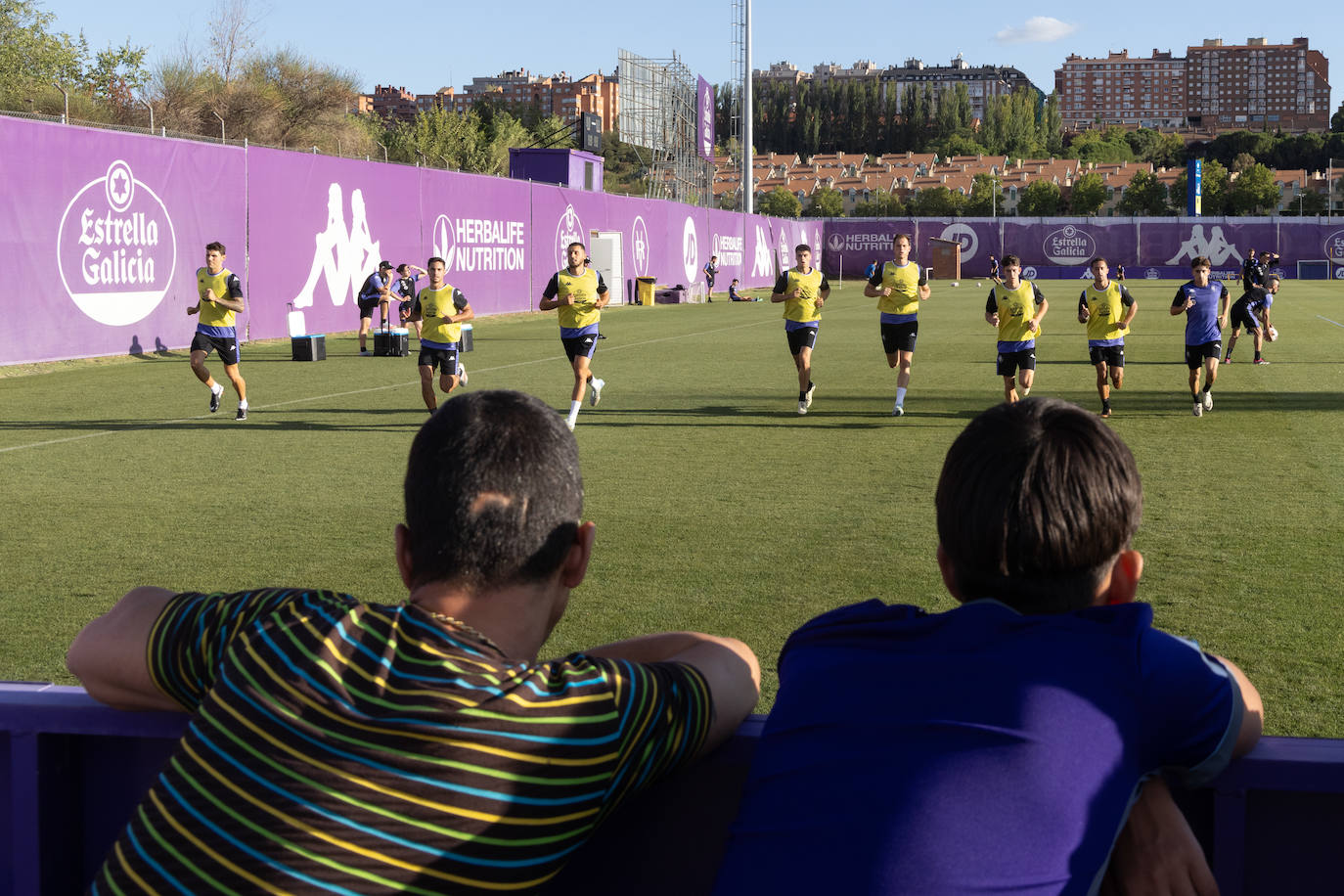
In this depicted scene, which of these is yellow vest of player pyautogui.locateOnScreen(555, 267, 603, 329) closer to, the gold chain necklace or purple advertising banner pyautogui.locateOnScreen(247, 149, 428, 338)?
purple advertising banner pyautogui.locateOnScreen(247, 149, 428, 338)

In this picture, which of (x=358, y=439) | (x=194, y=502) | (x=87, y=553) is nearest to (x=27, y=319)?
(x=358, y=439)

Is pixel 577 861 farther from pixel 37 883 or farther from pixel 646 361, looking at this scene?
pixel 646 361

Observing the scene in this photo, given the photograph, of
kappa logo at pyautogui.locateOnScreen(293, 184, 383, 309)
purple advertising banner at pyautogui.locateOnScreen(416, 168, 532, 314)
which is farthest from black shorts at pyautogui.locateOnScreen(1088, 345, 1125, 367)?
purple advertising banner at pyautogui.locateOnScreen(416, 168, 532, 314)

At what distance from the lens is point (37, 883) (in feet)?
7.89

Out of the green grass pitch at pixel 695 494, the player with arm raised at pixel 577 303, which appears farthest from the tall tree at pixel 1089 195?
the player with arm raised at pixel 577 303

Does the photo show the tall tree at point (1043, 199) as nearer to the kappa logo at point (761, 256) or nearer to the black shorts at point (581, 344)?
the kappa logo at point (761, 256)

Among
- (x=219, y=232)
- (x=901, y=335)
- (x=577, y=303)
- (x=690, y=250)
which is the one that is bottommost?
(x=901, y=335)

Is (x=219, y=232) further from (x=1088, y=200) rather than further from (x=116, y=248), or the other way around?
(x=1088, y=200)

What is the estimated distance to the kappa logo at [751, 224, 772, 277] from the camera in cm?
6425

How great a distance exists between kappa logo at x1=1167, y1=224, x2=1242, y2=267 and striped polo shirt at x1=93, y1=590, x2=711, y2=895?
76.8 m

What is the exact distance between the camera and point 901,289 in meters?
16.6

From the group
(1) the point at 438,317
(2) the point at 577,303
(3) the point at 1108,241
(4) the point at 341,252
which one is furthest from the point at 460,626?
(3) the point at 1108,241

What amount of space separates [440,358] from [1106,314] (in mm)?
7675

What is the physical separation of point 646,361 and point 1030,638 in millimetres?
22003
